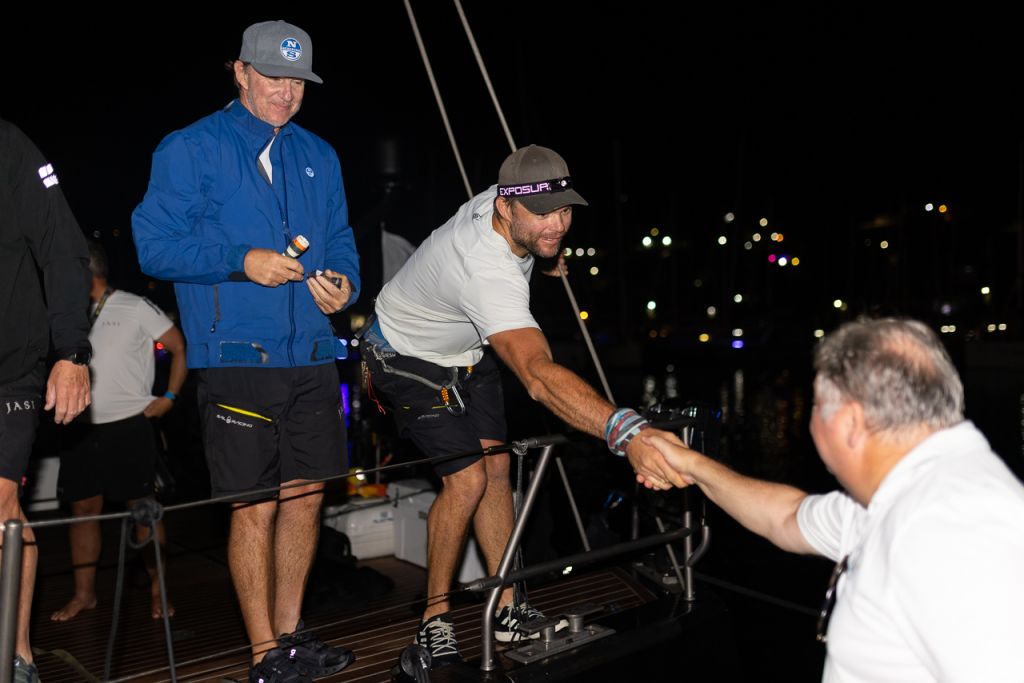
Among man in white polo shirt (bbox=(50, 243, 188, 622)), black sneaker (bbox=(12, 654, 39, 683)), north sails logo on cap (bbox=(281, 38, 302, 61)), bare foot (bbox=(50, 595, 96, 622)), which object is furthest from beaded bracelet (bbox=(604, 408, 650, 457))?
bare foot (bbox=(50, 595, 96, 622))

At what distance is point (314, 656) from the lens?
3.15 metres

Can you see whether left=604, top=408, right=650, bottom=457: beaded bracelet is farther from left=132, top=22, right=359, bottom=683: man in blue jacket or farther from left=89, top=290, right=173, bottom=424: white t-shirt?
left=89, top=290, right=173, bottom=424: white t-shirt

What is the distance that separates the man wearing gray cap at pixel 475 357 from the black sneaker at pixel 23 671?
1231mm

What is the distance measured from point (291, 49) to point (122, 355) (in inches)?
90.8

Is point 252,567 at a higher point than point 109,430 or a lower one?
lower

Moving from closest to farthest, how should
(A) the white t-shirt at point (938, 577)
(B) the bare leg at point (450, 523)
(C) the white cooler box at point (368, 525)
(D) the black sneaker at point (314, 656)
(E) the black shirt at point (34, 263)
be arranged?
(A) the white t-shirt at point (938, 577), (E) the black shirt at point (34, 263), (D) the black sneaker at point (314, 656), (B) the bare leg at point (450, 523), (C) the white cooler box at point (368, 525)

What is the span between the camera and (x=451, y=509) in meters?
3.60

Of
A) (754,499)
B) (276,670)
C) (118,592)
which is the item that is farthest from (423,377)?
(754,499)

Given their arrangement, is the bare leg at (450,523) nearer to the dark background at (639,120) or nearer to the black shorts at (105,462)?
the black shorts at (105,462)

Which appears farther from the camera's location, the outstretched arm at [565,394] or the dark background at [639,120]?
the dark background at [639,120]

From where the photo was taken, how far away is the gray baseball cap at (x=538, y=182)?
3279 mm

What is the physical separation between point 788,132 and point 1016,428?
2022 centimetres

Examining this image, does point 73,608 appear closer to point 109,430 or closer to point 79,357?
point 109,430

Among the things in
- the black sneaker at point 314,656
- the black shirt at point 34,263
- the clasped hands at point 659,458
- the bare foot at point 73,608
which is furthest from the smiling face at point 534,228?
the bare foot at point 73,608
